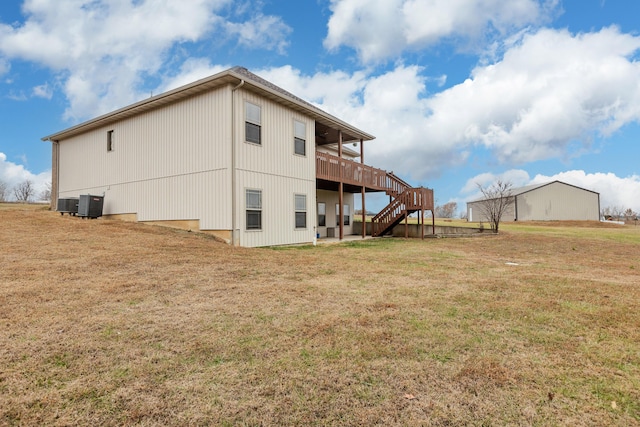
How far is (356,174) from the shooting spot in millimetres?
16500

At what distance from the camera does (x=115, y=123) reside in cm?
1462

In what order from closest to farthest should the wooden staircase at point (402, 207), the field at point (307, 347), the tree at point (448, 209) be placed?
1. the field at point (307, 347)
2. the wooden staircase at point (402, 207)
3. the tree at point (448, 209)

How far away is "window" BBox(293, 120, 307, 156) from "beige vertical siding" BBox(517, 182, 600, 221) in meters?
35.9

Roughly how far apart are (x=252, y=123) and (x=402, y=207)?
9591 mm

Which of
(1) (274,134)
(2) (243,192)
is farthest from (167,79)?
(2) (243,192)

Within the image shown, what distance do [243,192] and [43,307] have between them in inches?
284

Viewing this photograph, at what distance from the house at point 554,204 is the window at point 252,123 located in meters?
34.4

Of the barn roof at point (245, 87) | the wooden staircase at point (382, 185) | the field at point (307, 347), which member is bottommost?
the field at point (307, 347)

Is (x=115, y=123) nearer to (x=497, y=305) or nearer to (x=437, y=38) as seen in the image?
(x=437, y=38)

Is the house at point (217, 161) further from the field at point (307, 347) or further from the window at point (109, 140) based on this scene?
the field at point (307, 347)

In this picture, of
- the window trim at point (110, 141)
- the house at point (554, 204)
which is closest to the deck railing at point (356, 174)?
the window trim at point (110, 141)

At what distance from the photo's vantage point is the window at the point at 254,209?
445 inches

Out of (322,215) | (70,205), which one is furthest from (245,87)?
(70,205)

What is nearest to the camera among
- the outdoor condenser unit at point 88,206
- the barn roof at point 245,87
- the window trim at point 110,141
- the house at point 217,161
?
the barn roof at point 245,87
